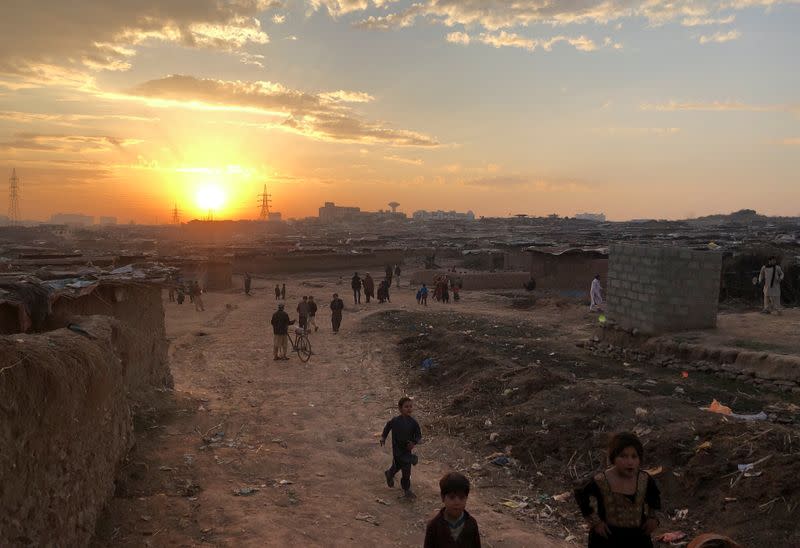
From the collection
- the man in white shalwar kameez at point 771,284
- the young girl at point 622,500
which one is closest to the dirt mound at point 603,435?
the young girl at point 622,500

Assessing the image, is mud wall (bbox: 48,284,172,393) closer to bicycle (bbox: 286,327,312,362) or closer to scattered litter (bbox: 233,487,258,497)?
scattered litter (bbox: 233,487,258,497)

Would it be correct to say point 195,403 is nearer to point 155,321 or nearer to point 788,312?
point 155,321

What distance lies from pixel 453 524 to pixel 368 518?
2.88 metres

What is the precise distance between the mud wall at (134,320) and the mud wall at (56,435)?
1.34 metres

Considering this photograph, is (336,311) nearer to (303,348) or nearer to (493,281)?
(303,348)

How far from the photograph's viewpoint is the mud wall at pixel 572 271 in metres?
24.8

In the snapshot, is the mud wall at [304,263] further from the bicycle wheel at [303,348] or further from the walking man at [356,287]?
the bicycle wheel at [303,348]

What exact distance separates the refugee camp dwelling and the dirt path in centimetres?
1391

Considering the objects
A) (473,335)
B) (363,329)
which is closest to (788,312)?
(473,335)

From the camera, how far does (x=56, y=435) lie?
398 cm

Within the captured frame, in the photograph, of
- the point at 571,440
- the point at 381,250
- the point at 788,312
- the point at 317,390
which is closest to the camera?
the point at 571,440

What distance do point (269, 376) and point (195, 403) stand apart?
3.13 metres

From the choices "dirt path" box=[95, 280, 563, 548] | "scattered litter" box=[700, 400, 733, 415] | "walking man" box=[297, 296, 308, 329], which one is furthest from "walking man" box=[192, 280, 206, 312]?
"scattered litter" box=[700, 400, 733, 415]

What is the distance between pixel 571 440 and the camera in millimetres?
7520
